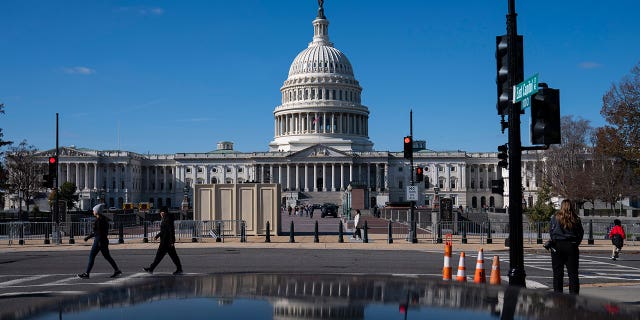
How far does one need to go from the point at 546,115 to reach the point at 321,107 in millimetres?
156534

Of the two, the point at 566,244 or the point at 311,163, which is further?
the point at 311,163

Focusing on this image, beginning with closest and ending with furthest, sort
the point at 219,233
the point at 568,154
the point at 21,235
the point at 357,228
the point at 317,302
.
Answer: the point at 317,302 → the point at 21,235 → the point at 219,233 → the point at 357,228 → the point at 568,154

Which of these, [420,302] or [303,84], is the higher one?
[303,84]

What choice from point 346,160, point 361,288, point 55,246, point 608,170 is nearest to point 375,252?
point 55,246

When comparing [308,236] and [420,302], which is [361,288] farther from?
[308,236]

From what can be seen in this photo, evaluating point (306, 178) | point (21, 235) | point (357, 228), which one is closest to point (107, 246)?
point (357, 228)

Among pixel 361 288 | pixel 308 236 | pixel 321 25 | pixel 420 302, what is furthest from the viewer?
pixel 321 25

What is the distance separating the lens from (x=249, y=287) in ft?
14.4

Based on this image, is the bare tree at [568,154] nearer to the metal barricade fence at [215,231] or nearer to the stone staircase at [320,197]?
the metal barricade fence at [215,231]

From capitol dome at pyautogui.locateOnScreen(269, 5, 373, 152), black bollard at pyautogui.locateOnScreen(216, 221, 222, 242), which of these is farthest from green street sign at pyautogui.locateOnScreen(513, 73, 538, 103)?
capitol dome at pyautogui.locateOnScreen(269, 5, 373, 152)

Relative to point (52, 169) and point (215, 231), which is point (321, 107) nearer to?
point (215, 231)

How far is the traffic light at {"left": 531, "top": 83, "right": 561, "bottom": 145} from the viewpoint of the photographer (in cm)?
1137

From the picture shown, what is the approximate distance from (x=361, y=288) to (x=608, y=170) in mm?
74387

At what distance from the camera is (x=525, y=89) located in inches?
448
